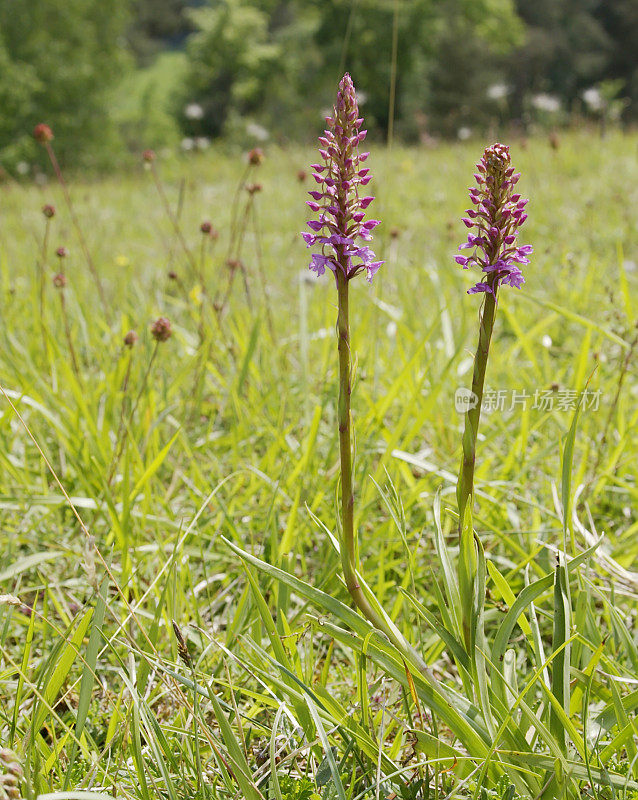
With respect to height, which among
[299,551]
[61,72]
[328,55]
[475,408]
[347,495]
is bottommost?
[299,551]

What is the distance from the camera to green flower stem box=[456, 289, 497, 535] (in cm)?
103

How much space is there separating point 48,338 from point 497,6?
33969 millimetres

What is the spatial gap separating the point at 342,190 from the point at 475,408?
1.32 ft

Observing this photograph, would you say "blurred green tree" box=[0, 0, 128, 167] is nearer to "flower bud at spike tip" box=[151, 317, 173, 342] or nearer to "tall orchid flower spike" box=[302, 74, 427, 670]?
"flower bud at spike tip" box=[151, 317, 173, 342]

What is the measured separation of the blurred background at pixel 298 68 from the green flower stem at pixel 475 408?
17893 millimetres

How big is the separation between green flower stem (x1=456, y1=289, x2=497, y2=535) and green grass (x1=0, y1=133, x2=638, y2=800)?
9 cm

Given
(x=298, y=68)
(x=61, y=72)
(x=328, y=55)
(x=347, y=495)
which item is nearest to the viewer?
(x=347, y=495)

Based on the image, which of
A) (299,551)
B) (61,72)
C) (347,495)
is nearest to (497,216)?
(347,495)

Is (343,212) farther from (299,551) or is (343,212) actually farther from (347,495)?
(299,551)

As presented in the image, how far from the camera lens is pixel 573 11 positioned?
103 ft

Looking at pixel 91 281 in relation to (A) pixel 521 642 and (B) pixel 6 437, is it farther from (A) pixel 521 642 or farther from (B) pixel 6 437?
(A) pixel 521 642

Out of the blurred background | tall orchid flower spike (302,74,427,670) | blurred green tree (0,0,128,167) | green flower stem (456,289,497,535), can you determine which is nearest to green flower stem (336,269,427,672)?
tall orchid flower spike (302,74,427,670)

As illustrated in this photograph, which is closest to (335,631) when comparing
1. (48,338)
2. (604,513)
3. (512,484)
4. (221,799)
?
(221,799)

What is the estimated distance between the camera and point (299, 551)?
179cm
